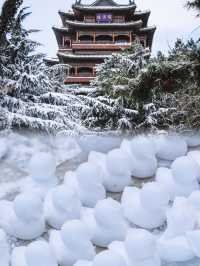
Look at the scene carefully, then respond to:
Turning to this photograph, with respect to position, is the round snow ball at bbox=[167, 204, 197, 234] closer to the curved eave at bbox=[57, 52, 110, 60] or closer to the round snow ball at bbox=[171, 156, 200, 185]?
the round snow ball at bbox=[171, 156, 200, 185]

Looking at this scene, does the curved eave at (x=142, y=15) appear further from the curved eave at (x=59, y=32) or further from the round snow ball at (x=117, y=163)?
the round snow ball at (x=117, y=163)

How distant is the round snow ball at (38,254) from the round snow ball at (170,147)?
0.26 m

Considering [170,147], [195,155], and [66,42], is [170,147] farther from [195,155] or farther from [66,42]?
[66,42]

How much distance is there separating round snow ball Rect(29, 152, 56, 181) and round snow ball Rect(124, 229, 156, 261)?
0.62 ft

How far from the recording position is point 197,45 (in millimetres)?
5863

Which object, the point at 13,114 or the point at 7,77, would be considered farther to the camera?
the point at 7,77

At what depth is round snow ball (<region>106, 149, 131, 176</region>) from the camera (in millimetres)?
686

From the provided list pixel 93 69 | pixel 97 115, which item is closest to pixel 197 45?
pixel 97 115

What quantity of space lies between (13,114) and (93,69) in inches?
428

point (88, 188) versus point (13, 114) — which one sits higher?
point (88, 188)

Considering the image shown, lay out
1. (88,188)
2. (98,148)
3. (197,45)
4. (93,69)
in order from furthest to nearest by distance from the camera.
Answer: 1. (93,69)
2. (197,45)
3. (98,148)
4. (88,188)

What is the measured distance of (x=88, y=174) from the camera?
2.17 ft

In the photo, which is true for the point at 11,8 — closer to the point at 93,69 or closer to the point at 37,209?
the point at 37,209

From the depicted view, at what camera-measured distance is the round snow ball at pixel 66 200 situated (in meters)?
0.62
